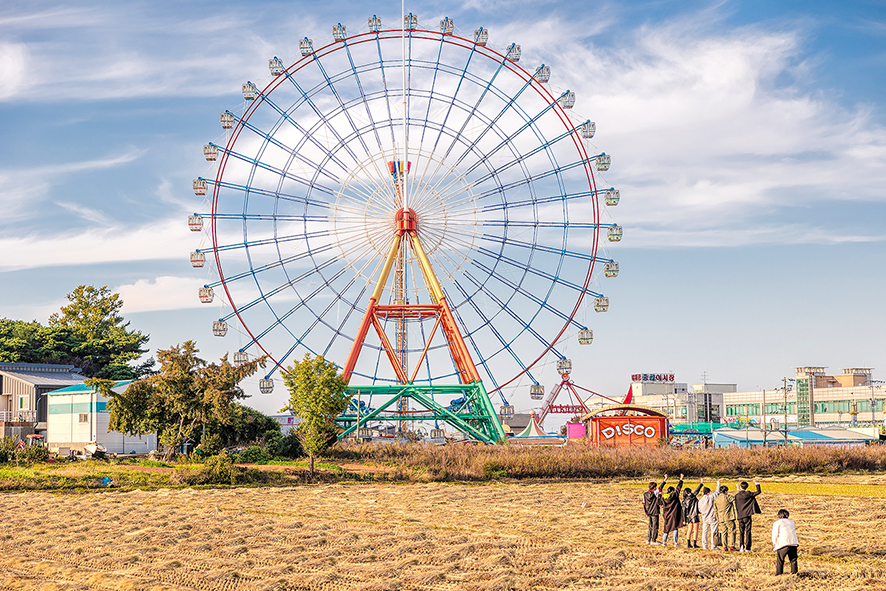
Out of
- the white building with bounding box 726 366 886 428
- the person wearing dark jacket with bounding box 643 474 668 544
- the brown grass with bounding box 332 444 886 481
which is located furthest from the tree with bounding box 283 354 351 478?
the white building with bounding box 726 366 886 428

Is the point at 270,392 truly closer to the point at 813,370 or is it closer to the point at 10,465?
the point at 10,465

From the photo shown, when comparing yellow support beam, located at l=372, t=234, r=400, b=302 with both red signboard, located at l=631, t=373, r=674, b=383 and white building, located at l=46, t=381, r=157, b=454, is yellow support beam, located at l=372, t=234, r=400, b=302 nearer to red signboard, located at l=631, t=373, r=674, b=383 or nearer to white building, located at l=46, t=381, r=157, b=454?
white building, located at l=46, t=381, r=157, b=454

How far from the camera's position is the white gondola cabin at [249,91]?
51281 millimetres

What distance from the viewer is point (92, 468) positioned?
39.7m

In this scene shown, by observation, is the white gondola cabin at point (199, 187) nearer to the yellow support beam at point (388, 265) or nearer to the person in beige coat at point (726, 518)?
the yellow support beam at point (388, 265)

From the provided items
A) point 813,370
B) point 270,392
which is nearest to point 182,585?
point 270,392

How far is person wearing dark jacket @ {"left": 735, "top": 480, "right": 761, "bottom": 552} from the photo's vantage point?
18.0 metres

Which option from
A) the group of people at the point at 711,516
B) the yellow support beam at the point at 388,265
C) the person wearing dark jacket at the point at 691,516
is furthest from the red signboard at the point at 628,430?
the person wearing dark jacket at the point at 691,516

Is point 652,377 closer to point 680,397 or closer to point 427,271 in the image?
point 680,397

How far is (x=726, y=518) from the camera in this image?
60.8ft

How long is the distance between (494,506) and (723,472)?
17.1 meters

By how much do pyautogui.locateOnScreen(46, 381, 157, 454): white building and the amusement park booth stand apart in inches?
1017

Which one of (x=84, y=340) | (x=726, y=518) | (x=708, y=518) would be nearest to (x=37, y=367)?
(x=84, y=340)

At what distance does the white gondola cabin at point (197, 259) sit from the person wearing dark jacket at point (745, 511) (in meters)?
38.8
